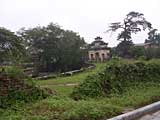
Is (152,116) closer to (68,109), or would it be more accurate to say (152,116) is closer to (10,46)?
(68,109)

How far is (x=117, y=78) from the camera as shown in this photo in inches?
517

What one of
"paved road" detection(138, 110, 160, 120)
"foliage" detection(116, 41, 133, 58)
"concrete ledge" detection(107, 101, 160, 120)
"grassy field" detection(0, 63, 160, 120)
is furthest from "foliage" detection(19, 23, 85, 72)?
"paved road" detection(138, 110, 160, 120)

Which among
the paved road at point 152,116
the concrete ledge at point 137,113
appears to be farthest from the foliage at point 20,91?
the paved road at point 152,116

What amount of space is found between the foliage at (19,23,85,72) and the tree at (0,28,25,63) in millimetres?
3312

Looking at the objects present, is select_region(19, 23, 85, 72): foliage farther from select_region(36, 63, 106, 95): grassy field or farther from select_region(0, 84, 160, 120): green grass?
select_region(0, 84, 160, 120): green grass

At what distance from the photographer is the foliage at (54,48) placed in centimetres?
4112

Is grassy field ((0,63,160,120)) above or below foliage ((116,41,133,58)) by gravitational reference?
below

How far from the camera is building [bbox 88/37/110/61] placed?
64812 mm

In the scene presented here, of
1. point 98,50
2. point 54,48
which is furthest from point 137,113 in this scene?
point 98,50

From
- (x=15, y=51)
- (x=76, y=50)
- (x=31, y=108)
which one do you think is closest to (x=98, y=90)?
Result: (x=31, y=108)

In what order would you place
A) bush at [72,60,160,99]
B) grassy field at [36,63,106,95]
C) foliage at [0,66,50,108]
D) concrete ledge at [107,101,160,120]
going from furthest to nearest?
1. grassy field at [36,63,106,95]
2. bush at [72,60,160,99]
3. foliage at [0,66,50,108]
4. concrete ledge at [107,101,160,120]

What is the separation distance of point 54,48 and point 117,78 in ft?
92.7

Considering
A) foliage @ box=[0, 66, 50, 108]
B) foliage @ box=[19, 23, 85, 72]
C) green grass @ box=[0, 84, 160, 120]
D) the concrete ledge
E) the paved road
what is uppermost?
foliage @ box=[19, 23, 85, 72]

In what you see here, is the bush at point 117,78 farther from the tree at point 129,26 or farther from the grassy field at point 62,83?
the tree at point 129,26
